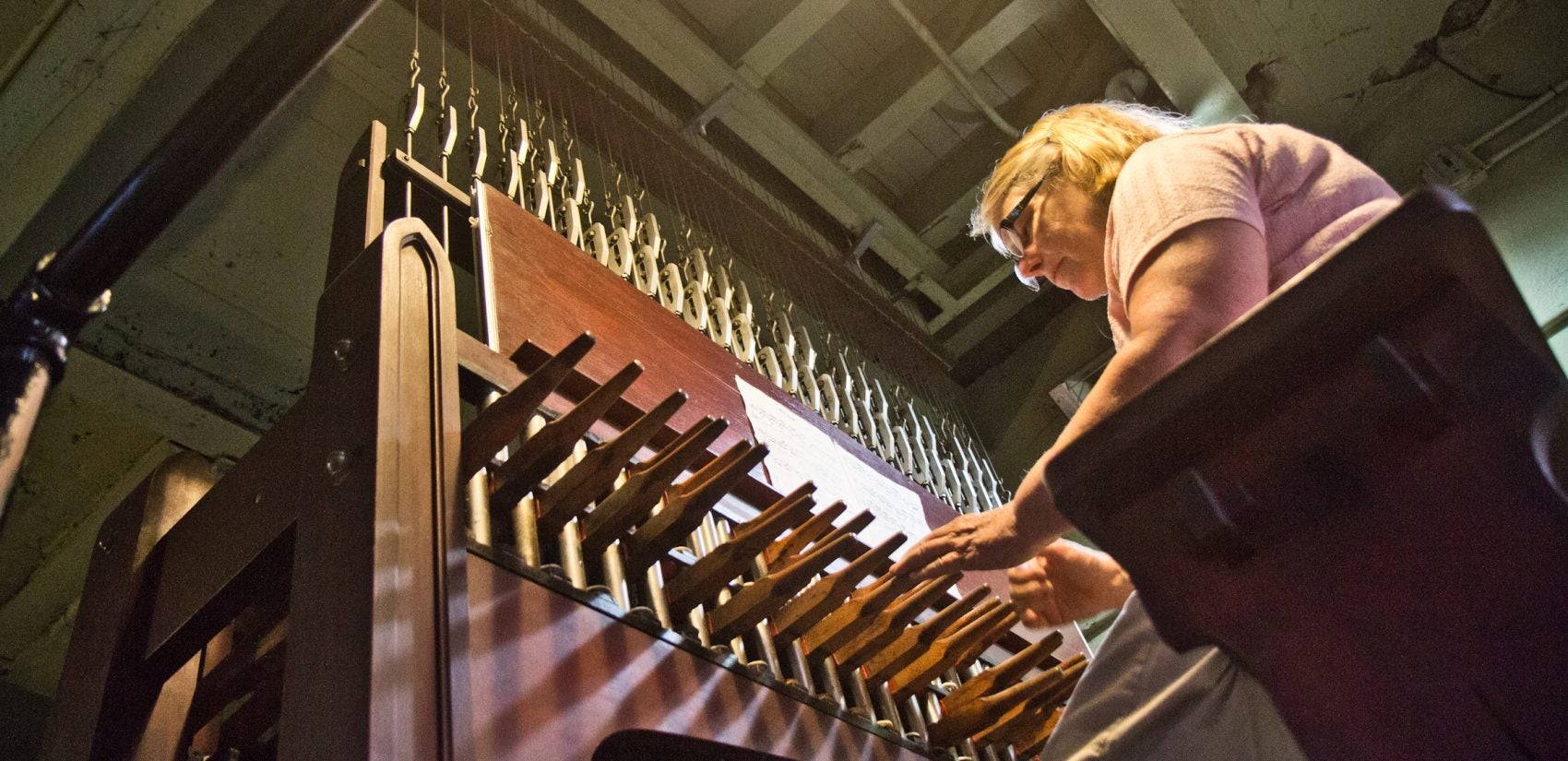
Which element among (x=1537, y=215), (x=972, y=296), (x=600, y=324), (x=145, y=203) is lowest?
(x=600, y=324)

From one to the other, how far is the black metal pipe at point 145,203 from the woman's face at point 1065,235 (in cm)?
101

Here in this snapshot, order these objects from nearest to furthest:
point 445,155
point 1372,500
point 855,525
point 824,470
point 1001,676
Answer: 1. point 1372,500
2. point 855,525
3. point 1001,676
4. point 445,155
5. point 824,470

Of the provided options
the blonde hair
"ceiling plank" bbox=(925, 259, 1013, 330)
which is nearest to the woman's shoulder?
the blonde hair

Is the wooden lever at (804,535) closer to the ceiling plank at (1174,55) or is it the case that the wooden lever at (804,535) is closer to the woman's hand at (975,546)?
the woman's hand at (975,546)

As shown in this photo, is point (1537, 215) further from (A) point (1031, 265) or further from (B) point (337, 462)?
(B) point (337, 462)

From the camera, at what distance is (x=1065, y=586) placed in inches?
59.7

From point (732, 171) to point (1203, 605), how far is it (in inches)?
118

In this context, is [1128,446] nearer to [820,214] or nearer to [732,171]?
[732,171]

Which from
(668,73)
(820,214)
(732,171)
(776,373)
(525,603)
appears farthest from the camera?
(820,214)

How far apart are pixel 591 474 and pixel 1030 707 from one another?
2.48ft

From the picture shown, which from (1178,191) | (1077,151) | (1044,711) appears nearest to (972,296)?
(1077,151)

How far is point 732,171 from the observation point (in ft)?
12.0

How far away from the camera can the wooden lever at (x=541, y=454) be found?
1.14 meters

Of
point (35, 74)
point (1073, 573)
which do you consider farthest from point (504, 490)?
point (35, 74)
